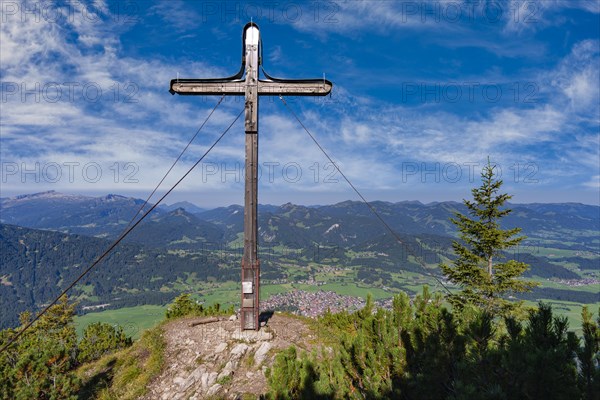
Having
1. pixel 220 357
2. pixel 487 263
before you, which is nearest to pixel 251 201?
pixel 220 357

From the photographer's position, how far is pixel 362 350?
213 inches

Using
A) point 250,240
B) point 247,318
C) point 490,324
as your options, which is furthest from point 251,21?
point 490,324

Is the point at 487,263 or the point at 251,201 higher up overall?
the point at 251,201

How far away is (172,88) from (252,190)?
4.76m

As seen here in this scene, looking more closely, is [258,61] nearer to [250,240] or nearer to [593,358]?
[250,240]

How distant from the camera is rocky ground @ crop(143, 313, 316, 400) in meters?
8.64


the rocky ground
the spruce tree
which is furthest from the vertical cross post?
the spruce tree

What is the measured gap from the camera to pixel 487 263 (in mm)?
19641

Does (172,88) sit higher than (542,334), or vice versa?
(172,88)

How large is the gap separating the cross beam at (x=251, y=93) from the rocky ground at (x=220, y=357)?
84cm

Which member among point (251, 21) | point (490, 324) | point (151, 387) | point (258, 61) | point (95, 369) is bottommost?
point (95, 369)

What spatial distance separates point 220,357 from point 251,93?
9309 millimetres

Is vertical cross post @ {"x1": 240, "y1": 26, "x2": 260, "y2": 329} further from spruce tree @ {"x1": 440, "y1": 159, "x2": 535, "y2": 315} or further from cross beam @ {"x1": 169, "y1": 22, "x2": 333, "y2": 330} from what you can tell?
spruce tree @ {"x1": 440, "y1": 159, "x2": 535, "y2": 315}

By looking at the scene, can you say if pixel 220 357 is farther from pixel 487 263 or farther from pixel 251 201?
pixel 487 263
